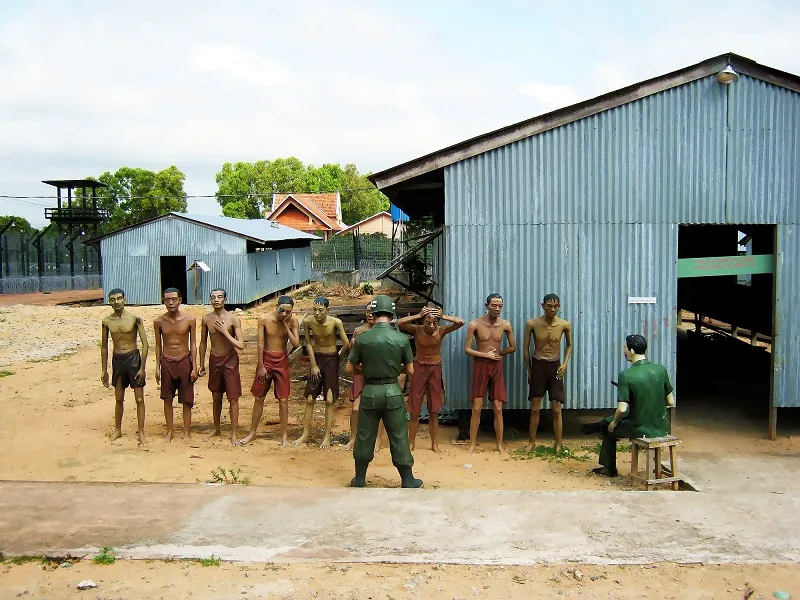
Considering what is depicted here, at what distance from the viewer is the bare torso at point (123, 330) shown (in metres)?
8.61

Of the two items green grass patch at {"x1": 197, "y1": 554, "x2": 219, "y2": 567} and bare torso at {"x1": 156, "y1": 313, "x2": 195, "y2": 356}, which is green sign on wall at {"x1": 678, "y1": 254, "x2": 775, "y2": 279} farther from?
green grass patch at {"x1": 197, "y1": 554, "x2": 219, "y2": 567}

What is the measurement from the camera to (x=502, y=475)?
7.71 metres

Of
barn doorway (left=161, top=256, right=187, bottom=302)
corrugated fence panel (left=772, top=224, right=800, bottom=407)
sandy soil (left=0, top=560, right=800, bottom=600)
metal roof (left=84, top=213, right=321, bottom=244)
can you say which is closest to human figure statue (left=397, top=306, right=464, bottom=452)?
sandy soil (left=0, top=560, right=800, bottom=600)

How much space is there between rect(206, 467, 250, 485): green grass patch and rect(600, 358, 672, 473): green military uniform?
3812 millimetres

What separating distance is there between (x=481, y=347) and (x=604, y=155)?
2939 mm

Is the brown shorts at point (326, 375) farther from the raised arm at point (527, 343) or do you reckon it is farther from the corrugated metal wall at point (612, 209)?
the raised arm at point (527, 343)

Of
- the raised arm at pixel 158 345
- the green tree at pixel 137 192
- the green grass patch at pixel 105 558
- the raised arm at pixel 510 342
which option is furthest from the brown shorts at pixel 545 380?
the green tree at pixel 137 192

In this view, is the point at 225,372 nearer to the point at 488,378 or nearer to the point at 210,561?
the point at 488,378

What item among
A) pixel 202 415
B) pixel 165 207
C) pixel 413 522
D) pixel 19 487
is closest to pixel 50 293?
pixel 165 207

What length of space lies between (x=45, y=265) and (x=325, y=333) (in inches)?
1228

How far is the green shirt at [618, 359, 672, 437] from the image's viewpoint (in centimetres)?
695

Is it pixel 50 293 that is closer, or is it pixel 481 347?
pixel 481 347

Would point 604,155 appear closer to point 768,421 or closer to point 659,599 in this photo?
point 768,421

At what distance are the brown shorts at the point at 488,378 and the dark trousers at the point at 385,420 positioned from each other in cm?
213
